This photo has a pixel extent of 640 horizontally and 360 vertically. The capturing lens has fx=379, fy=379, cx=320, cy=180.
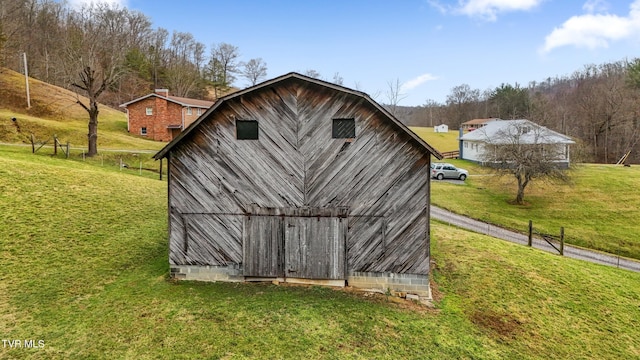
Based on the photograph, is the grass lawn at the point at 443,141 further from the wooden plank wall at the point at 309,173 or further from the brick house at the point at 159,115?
the wooden plank wall at the point at 309,173

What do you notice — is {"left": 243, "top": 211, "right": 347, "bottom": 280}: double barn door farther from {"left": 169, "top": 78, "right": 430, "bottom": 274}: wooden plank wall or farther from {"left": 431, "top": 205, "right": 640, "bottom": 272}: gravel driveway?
{"left": 431, "top": 205, "right": 640, "bottom": 272}: gravel driveway

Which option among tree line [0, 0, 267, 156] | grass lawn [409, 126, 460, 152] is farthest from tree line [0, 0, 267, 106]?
grass lawn [409, 126, 460, 152]

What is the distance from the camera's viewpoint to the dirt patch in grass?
11.4 metres

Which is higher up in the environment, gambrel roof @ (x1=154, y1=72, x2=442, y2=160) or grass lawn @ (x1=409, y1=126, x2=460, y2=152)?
grass lawn @ (x1=409, y1=126, x2=460, y2=152)

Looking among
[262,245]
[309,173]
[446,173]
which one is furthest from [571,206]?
[262,245]

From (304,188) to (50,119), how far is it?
159 feet

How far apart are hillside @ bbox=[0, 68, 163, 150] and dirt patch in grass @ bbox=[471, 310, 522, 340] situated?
38283mm

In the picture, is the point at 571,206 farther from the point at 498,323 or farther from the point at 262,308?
the point at 262,308

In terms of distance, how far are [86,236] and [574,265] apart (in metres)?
21.9

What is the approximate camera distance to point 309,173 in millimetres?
12664

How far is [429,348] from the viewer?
1018 cm

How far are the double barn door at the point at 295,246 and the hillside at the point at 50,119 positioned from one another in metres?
32.1

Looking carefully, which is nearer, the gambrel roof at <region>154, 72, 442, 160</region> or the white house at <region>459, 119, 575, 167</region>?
the gambrel roof at <region>154, 72, 442, 160</region>

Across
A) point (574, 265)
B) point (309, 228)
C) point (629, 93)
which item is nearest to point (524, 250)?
point (574, 265)
